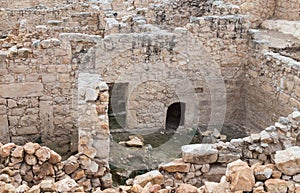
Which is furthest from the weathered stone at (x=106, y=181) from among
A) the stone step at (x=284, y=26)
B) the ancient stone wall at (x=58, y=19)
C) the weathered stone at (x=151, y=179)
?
the stone step at (x=284, y=26)

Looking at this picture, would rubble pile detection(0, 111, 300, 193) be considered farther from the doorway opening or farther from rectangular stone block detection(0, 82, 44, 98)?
the doorway opening

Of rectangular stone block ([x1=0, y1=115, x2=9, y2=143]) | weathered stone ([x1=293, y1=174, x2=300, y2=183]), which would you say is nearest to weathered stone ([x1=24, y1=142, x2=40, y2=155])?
weathered stone ([x1=293, y1=174, x2=300, y2=183])

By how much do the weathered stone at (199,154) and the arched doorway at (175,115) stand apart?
4.12 metres

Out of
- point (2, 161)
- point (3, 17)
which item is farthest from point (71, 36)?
point (3, 17)

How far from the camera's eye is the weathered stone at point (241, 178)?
3.69 m

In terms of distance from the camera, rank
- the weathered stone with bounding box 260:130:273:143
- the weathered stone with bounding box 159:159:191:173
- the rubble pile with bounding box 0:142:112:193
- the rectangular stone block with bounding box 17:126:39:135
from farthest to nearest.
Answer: the rectangular stone block with bounding box 17:126:39:135 < the weathered stone with bounding box 260:130:273:143 < the weathered stone with bounding box 159:159:191:173 < the rubble pile with bounding box 0:142:112:193

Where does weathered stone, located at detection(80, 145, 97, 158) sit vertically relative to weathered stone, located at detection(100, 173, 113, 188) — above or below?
above

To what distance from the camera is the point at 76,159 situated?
5.43 meters

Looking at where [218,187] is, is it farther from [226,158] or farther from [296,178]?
[226,158]

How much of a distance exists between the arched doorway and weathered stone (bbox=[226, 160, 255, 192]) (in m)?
6.12

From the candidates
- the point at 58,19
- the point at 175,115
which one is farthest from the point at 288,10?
the point at 58,19

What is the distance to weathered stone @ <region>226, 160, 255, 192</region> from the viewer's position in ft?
12.1

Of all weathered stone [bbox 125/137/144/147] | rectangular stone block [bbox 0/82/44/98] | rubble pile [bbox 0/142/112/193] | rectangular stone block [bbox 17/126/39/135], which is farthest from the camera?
weathered stone [bbox 125/137/144/147]

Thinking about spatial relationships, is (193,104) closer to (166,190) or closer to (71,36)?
(71,36)
